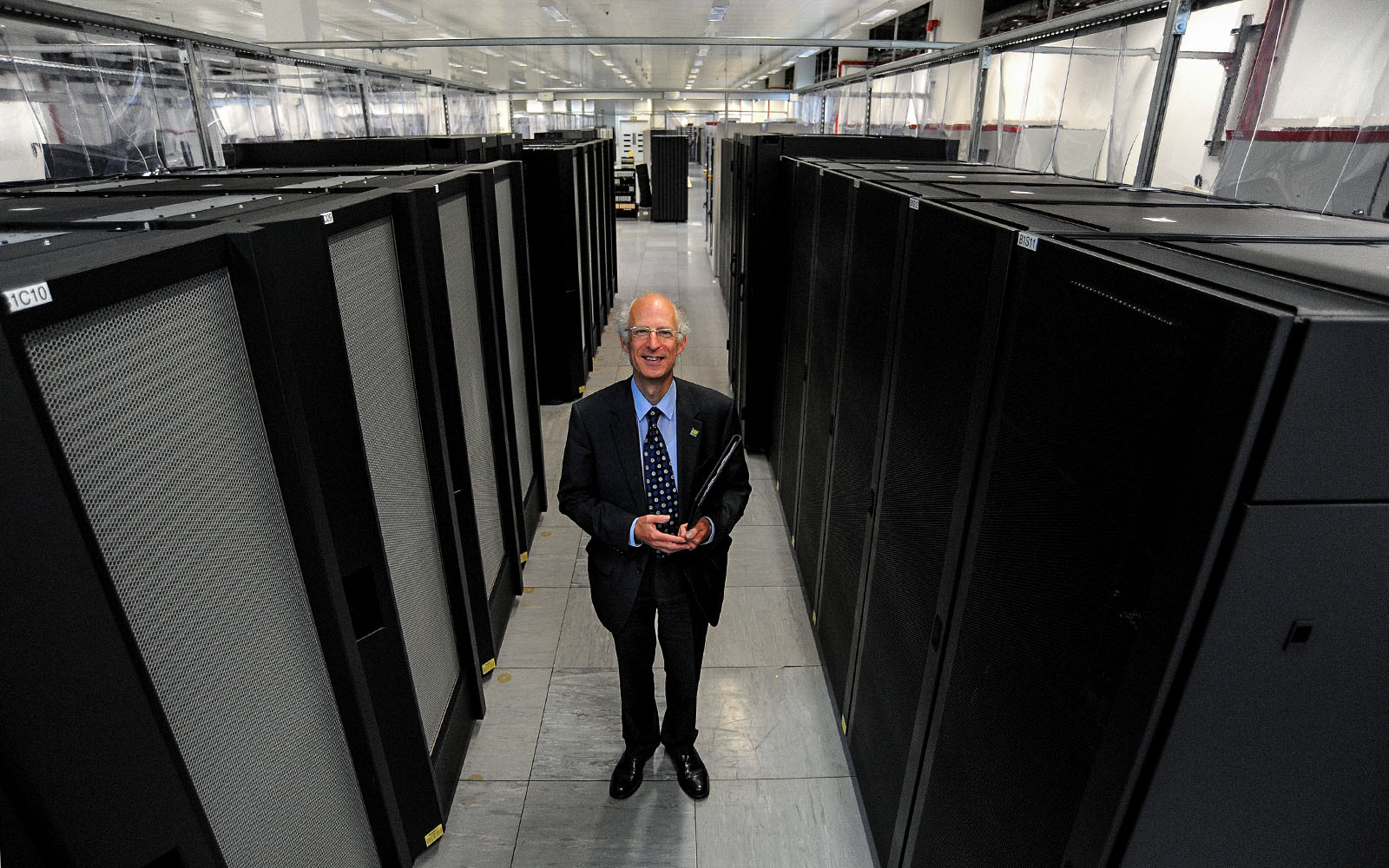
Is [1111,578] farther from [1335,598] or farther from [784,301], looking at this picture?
[784,301]

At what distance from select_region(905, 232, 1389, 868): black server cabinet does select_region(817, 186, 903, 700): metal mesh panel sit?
818 mm

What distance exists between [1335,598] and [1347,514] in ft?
0.36

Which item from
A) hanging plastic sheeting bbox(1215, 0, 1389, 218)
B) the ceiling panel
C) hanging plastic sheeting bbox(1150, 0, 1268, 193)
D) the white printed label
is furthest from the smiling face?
the ceiling panel

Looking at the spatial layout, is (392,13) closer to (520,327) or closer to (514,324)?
(520,327)

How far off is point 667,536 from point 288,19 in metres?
11.1

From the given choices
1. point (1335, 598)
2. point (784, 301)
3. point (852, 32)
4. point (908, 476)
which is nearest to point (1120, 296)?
point (1335, 598)

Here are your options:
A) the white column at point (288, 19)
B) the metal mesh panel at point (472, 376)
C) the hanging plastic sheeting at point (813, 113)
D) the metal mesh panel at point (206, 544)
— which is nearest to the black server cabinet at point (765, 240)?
the metal mesh panel at point (472, 376)

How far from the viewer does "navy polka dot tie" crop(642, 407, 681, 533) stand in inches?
79.3

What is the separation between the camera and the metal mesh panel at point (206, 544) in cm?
94

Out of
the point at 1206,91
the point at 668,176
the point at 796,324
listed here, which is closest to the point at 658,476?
the point at 796,324

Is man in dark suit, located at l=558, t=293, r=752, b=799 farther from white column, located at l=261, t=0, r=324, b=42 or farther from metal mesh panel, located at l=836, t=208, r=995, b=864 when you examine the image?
white column, located at l=261, t=0, r=324, b=42

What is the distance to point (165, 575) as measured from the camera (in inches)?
41.4

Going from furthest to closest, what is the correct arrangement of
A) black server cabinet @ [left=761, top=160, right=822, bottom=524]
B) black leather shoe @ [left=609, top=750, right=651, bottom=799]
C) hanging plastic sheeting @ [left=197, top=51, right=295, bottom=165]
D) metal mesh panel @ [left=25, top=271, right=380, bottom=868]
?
hanging plastic sheeting @ [left=197, top=51, right=295, bottom=165]
black server cabinet @ [left=761, top=160, right=822, bottom=524]
black leather shoe @ [left=609, top=750, right=651, bottom=799]
metal mesh panel @ [left=25, top=271, right=380, bottom=868]

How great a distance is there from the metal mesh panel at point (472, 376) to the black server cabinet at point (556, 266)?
6.53 ft
